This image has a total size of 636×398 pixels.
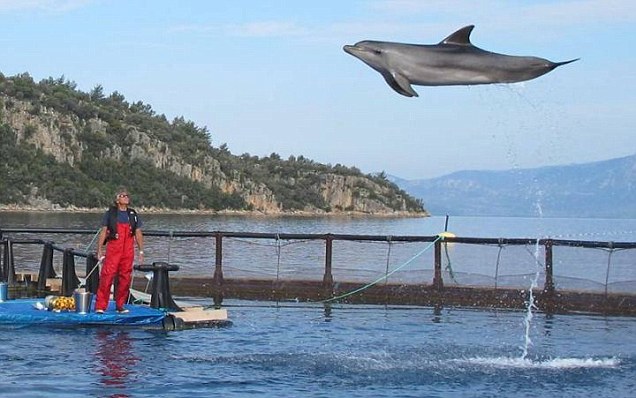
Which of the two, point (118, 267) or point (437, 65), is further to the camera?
point (118, 267)

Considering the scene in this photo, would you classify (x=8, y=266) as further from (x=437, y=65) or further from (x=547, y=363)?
(x=437, y=65)

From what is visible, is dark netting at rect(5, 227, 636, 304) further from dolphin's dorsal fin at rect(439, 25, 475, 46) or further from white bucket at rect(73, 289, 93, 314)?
dolphin's dorsal fin at rect(439, 25, 475, 46)

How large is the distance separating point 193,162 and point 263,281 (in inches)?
5039

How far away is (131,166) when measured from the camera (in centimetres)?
13638

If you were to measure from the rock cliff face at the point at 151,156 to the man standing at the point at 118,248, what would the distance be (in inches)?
4505

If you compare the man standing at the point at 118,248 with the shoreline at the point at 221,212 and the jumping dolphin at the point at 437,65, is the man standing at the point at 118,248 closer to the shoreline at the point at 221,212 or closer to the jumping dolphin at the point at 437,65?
the jumping dolphin at the point at 437,65

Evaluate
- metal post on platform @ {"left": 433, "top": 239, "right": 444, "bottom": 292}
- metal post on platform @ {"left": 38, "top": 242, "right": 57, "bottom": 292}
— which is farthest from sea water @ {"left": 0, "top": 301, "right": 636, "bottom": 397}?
metal post on platform @ {"left": 38, "top": 242, "right": 57, "bottom": 292}

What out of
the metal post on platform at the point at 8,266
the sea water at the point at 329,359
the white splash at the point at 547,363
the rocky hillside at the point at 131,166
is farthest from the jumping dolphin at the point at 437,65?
the rocky hillside at the point at 131,166

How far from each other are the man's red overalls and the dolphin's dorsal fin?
8613 millimetres

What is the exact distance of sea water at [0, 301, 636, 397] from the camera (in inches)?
503

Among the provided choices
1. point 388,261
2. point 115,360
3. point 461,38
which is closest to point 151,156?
point 388,261

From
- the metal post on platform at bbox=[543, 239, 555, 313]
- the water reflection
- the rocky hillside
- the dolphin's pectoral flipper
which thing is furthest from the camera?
the rocky hillside

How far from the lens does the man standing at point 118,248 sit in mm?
16984

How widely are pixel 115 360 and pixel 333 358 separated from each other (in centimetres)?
279
